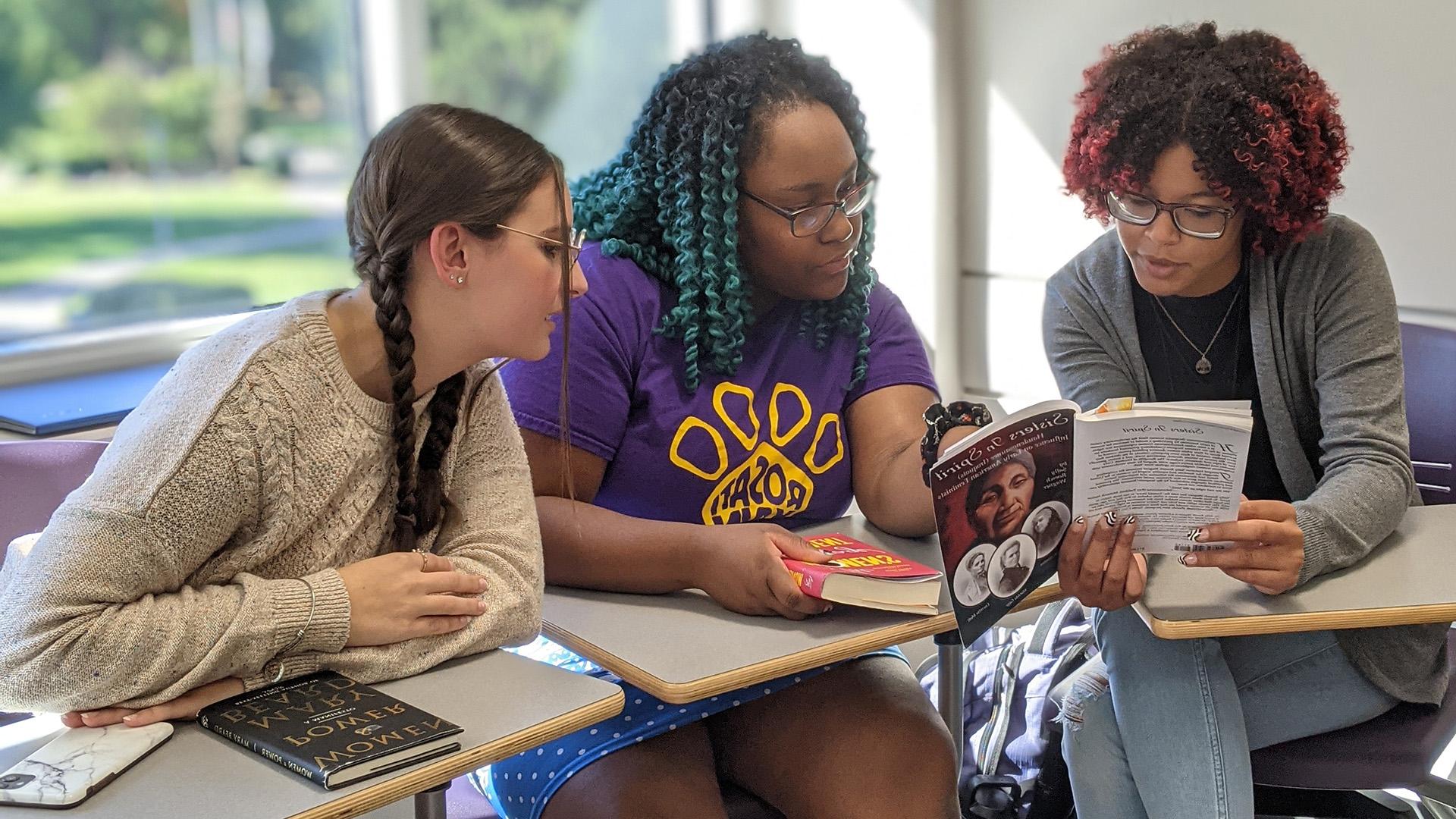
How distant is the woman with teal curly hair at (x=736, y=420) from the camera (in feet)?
5.59

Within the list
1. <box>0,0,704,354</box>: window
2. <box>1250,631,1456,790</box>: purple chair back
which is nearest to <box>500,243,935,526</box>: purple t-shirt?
<box>1250,631,1456,790</box>: purple chair back

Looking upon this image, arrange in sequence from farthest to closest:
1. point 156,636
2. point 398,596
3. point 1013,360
Result: 1. point 1013,360
2. point 398,596
3. point 156,636

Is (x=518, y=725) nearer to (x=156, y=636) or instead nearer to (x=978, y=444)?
(x=156, y=636)

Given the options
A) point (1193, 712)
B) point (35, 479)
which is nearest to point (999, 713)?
point (1193, 712)

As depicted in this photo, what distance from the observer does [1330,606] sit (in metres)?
1.68

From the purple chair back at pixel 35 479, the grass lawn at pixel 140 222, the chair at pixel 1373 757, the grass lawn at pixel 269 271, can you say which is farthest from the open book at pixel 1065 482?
the grass lawn at pixel 140 222

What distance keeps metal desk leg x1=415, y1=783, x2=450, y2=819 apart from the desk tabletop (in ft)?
0.77

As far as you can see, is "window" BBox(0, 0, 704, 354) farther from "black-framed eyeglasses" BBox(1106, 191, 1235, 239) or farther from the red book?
the red book

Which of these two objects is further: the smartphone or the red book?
the red book

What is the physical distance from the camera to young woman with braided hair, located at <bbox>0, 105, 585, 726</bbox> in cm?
131

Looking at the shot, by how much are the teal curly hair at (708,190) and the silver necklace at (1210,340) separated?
0.46 metres

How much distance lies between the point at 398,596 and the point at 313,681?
0.40 feet

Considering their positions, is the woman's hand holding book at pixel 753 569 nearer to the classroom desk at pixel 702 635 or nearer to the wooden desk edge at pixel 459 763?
the classroom desk at pixel 702 635

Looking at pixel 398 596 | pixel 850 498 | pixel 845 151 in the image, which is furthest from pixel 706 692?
pixel 845 151
